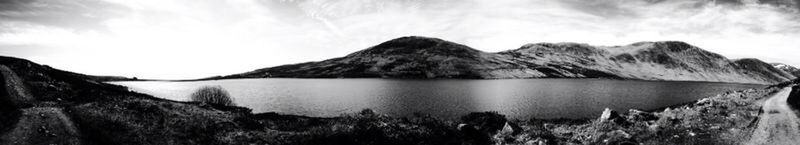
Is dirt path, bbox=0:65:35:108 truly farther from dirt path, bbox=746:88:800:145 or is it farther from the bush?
dirt path, bbox=746:88:800:145

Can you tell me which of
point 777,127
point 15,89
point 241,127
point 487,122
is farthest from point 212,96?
point 777,127

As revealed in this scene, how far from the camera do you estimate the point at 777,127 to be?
85.3 feet

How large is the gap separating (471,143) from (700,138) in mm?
15528

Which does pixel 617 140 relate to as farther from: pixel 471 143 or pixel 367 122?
pixel 367 122

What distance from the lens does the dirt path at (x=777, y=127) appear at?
77.7 ft

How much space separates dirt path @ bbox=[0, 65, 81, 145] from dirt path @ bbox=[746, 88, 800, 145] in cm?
4261

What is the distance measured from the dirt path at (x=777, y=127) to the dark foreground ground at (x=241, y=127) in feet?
1.73

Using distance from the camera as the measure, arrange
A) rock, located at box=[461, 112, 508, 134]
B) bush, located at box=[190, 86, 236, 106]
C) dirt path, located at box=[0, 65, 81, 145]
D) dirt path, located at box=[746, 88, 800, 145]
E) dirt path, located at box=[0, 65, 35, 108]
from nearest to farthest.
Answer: dirt path, located at box=[0, 65, 81, 145] < dirt path, located at box=[746, 88, 800, 145] < dirt path, located at box=[0, 65, 35, 108] < rock, located at box=[461, 112, 508, 134] < bush, located at box=[190, 86, 236, 106]

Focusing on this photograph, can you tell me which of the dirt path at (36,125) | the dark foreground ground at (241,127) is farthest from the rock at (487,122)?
the dirt path at (36,125)

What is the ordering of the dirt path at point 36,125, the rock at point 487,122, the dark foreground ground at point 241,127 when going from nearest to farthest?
1. the dirt path at point 36,125
2. the dark foreground ground at point 241,127
3. the rock at point 487,122

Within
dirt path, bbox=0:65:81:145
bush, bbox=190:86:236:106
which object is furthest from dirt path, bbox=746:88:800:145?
bush, bbox=190:86:236:106

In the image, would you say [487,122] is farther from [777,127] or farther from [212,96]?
[212,96]

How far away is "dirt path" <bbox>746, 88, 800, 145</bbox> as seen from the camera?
23.7 meters

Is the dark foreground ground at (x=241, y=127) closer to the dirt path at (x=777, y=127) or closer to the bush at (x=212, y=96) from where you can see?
the dirt path at (x=777, y=127)
